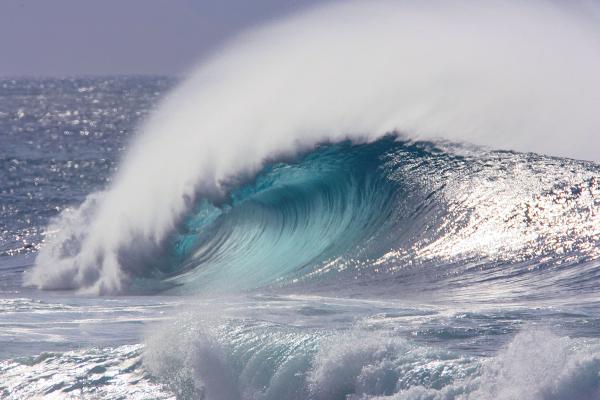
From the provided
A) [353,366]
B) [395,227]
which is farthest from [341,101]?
[353,366]

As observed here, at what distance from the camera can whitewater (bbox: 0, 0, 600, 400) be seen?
406 inches

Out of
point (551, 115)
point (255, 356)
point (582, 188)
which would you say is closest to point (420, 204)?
point (582, 188)

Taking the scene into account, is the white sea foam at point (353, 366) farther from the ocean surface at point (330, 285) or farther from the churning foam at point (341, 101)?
the churning foam at point (341, 101)

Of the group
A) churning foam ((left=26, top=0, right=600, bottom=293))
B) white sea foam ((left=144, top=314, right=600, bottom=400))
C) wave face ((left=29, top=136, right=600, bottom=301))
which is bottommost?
white sea foam ((left=144, top=314, right=600, bottom=400))

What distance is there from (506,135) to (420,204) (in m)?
4.00

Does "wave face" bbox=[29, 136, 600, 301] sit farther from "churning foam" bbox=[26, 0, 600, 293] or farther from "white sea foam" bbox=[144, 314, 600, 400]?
"white sea foam" bbox=[144, 314, 600, 400]

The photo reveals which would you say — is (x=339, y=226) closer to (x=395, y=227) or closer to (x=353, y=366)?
(x=395, y=227)

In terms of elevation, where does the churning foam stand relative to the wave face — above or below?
above

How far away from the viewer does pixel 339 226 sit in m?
18.6

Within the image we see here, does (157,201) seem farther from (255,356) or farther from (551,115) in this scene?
(255,356)

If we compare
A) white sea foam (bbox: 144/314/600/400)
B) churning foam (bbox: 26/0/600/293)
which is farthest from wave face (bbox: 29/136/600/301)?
white sea foam (bbox: 144/314/600/400)

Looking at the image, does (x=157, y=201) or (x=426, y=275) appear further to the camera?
(x=157, y=201)

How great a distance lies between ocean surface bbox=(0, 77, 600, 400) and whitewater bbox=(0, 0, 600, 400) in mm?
35

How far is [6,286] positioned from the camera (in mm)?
16859
